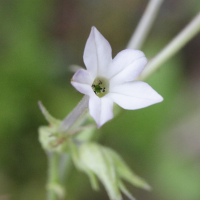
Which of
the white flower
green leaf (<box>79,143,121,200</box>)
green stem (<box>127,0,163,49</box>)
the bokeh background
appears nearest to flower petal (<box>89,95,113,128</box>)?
the white flower

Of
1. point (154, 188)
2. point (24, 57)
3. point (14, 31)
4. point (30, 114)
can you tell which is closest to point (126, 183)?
point (154, 188)

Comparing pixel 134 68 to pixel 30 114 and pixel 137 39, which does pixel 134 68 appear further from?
pixel 30 114

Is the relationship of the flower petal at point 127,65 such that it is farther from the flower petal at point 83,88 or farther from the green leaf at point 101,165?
the green leaf at point 101,165

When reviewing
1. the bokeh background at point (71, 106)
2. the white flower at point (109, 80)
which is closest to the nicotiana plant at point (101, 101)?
the white flower at point (109, 80)

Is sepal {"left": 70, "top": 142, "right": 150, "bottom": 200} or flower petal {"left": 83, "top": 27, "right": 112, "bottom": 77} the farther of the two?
sepal {"left": 70, "top": 142, "right": 150, "bottom": 200}

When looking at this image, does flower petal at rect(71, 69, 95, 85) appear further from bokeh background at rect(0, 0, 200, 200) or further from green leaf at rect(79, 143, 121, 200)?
bokeh background at rect(0, 0, 200, 200)

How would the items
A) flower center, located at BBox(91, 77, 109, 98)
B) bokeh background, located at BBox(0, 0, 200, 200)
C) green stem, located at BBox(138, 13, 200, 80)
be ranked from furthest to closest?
bokeh background, located at BBox(0, 0, 200, 200) → green stem, located at BBox(138, 13, 200, 80) → flower center, located at BBox(91, 77, 109, 98)

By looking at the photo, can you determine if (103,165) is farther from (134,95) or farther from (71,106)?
(71,106)

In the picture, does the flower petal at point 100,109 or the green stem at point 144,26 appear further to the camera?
the green stem at point 144,26
